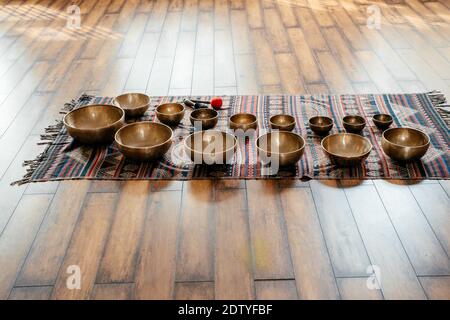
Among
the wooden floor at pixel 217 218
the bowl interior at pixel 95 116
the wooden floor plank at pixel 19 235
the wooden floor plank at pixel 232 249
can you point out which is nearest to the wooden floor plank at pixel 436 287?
the wooden floor at pixel 217 218

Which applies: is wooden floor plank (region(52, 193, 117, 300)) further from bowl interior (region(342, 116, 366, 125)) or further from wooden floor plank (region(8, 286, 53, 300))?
bowl interior (region(342, 116, 366, 125))

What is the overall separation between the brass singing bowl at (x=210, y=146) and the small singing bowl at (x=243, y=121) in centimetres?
14

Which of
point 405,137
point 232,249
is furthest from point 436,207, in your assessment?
point 232,249

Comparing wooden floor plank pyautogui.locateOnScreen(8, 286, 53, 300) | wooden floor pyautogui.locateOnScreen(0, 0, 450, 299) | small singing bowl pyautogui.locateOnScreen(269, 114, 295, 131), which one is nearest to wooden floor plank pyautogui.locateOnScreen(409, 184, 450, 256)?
wooden floor pyautogui.locateOnScreen(0, 0, 450, 299)

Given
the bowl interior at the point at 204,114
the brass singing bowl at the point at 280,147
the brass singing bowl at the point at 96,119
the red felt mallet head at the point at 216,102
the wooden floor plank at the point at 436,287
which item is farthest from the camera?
the red felt mallet head at the point at 216,102

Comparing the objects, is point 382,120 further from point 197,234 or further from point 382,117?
point 197,234

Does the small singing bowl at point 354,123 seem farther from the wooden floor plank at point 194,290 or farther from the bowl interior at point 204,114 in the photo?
the wooden floor plank at point 194,290

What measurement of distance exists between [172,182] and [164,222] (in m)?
0.25

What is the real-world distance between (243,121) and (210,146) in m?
0.29

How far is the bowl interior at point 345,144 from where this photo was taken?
1.98 m

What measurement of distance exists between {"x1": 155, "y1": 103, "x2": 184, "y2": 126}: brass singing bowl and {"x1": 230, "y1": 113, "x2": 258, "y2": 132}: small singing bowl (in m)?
0.26
